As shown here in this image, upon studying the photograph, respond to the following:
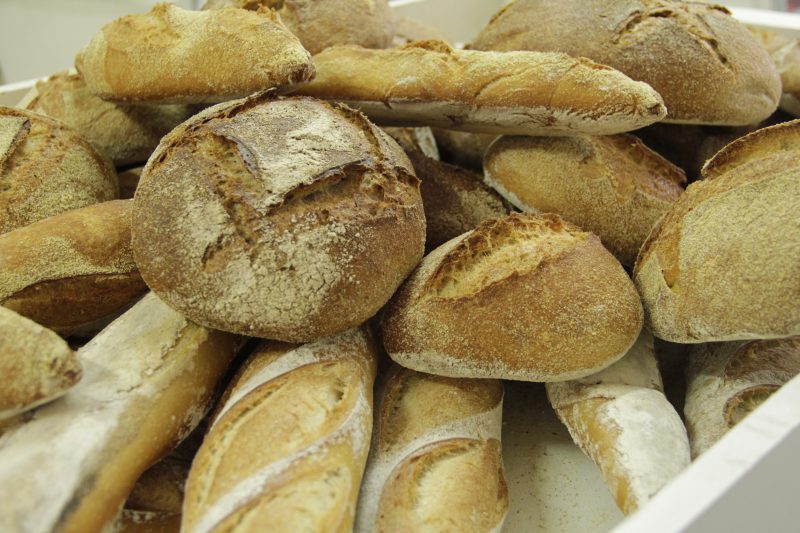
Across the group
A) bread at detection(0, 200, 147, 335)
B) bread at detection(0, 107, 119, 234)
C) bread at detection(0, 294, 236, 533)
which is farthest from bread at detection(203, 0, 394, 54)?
bread at detection(0, 294, 236, 533)

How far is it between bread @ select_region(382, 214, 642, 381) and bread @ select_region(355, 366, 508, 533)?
62 mm

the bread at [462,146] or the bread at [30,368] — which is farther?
the bread at [462,146]

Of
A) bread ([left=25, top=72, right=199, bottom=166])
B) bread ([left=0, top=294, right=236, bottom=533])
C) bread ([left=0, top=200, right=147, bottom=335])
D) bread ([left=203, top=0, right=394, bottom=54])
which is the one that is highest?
bread ([left=203, top=0, right=394, bottom=54])

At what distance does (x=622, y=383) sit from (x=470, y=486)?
0.30 metres

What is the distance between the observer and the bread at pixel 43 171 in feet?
3.78

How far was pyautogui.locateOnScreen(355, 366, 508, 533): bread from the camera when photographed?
85 cm

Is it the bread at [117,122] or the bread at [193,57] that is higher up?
the bread at [193,57]

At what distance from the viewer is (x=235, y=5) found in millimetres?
1361

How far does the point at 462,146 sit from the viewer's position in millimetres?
1473

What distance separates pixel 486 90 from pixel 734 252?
472 millimetres

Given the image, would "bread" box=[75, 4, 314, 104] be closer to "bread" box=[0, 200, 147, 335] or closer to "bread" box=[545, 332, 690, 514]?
"bread" box=[0, 200, 147, 335]

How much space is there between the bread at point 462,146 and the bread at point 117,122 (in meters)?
0.55

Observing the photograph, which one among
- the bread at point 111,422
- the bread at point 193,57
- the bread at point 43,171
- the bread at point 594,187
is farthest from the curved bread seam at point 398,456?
the bread at point 43,171

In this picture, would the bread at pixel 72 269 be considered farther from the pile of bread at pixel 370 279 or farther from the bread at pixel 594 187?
the bread at pixel 594 187
